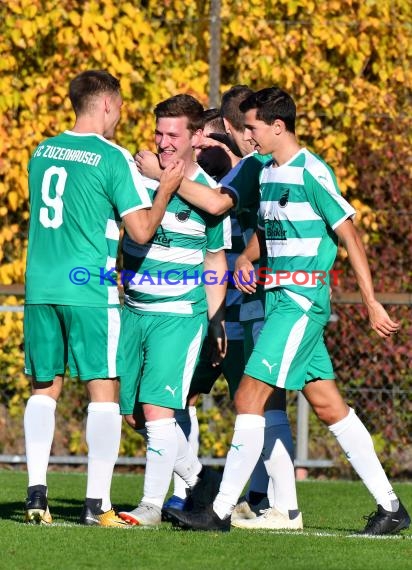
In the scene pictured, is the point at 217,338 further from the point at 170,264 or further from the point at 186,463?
the point at 186,463

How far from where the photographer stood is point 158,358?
6.33 m

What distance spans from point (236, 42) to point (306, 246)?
5280 mm

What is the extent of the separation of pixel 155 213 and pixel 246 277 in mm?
590

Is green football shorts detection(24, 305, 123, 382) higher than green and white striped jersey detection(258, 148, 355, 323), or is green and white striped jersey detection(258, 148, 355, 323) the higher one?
green and white striped jersey detection(258, 148, 355, 323)

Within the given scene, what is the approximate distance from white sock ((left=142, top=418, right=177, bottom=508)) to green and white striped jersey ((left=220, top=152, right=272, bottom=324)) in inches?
32.3

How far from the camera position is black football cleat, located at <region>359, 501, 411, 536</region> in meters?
6.08

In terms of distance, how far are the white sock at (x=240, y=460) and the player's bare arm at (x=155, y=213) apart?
996 millimetres

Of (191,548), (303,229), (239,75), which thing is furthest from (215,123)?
(239,75)

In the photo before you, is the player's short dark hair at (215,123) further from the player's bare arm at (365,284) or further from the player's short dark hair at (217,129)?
the player's bare arm at (365,284)

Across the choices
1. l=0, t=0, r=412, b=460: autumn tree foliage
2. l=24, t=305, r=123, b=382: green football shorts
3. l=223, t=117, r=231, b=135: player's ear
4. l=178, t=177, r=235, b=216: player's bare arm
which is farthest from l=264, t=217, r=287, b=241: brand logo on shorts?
l=0, t=0, r=412, b=460: autumn tree foliage

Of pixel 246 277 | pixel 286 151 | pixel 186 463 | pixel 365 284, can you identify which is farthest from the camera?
pixel 186 463

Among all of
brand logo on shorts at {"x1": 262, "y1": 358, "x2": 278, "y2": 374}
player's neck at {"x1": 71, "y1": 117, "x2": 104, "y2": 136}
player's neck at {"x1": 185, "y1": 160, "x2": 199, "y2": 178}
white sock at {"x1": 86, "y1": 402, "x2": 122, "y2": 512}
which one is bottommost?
white sock at {"x1": 86, "y1": 402, "x2": 122, "y2": 512}

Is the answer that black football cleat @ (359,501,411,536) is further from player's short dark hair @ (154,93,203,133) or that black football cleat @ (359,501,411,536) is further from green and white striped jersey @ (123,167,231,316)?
player's short dark hair @ (154,93,203,133)

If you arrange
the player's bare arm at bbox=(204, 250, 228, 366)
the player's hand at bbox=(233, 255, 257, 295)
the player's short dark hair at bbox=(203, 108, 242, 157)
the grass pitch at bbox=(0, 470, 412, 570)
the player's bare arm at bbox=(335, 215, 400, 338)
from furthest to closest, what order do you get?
the player's short dark hair at bbox=(203, 108, 242, 157) → the player's bare arm at bbox=(204, 250, 228, 366) → the player's hand at bbox=(233, 255, 257, 295) → the player's bare arm at bbox=(335, 215, 400, 338) → the grass pitch at bbox=(0, 470, 412, 570)
